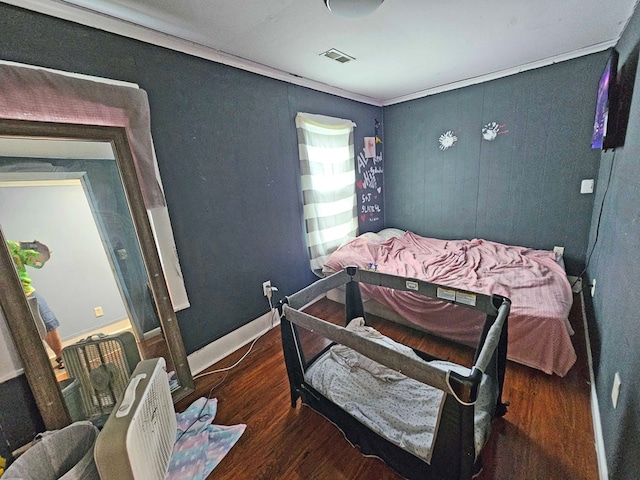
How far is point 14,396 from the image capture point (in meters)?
1.26

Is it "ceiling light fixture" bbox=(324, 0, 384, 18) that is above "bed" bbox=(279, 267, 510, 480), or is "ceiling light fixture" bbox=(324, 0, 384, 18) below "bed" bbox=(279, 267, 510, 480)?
above

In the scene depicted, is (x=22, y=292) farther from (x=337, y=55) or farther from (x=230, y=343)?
(x=337, y=55)

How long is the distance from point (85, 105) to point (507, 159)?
11.7 feet

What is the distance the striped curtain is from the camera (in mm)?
2600

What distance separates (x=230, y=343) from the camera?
85.2 inches

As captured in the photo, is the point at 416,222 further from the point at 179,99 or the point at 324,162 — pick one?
the point at 179,99

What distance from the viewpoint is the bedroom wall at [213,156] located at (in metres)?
1.37

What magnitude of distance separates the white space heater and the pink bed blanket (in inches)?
65.3

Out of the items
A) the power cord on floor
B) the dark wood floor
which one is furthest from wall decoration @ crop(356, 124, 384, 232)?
the dark wood floor

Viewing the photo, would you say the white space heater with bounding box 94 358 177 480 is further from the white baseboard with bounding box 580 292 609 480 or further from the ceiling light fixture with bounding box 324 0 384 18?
the ceiling light fixture with bounding box 324 0 384 18

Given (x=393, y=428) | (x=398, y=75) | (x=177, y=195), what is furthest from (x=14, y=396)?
(x=398, y=75)

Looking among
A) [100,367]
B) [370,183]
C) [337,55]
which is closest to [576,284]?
[370,183]

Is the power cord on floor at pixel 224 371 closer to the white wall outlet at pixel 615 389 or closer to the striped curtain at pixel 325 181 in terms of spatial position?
the striped curtain at pixel 325 181

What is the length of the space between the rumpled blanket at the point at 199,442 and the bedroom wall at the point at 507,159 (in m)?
3.12
